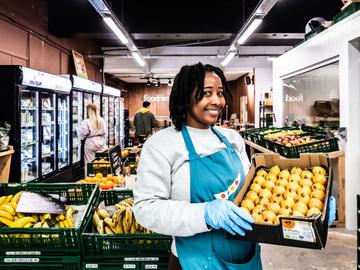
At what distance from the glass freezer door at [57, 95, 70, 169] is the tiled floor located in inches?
216

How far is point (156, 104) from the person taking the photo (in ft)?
71.4

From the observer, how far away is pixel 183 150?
1741 mm

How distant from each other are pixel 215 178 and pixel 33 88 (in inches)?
221

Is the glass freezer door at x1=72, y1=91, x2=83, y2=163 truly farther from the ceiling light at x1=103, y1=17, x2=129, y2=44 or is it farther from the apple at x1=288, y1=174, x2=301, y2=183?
the apple at x1=288, y1=174, x2=301, y2=183

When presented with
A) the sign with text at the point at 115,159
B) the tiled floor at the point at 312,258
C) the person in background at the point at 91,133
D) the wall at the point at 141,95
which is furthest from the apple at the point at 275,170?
the wall at the point at 141,95

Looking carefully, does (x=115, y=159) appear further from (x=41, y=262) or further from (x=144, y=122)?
(x=144, y=122)

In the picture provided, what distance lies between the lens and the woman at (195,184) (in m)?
1.61

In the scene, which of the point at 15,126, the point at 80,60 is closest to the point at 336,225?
the point at 15,126

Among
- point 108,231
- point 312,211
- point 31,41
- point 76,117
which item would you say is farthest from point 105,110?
point 312,211

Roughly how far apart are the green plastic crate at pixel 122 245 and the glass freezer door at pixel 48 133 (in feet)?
17.3

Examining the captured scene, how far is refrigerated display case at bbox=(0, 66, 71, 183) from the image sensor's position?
595cm

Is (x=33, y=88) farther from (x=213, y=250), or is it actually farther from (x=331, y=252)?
(x=213, y=250)

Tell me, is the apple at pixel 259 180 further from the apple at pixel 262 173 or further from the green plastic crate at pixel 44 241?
the green plastic crate at pixel 44 241

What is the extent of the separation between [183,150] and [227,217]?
356mm
